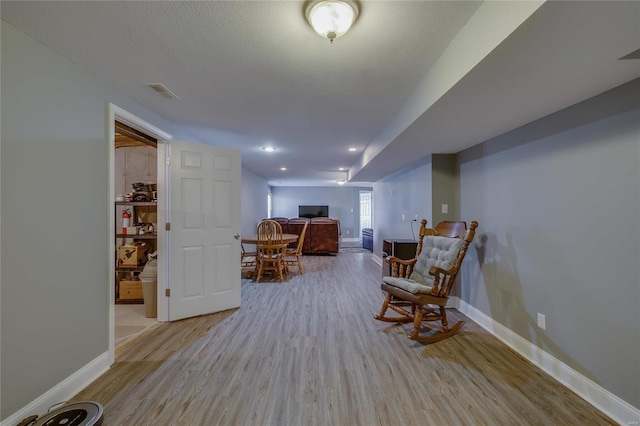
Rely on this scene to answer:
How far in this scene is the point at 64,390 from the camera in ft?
5.59

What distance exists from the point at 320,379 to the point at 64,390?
1.68 m

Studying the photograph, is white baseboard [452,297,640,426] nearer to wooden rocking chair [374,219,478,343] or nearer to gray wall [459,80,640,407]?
gray wall [459,80,640,407]

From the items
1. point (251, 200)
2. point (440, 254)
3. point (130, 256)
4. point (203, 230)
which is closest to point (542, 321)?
point (440, 254)

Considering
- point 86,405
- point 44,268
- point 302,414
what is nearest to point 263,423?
point 302,414

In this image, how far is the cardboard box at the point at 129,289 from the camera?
3.57 m

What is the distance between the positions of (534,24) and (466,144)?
2061 millimetres

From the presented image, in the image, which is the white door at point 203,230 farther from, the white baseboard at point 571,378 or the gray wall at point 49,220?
the white baseboard at point 571,378

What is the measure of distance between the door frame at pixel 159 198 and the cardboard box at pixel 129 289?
0.89 metres

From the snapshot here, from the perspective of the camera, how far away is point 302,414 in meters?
1.60

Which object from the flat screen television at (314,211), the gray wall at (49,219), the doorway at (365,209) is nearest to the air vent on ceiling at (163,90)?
the gray wall at (49,219)

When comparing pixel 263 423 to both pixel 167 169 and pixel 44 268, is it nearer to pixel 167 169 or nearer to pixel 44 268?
pixel 44 268

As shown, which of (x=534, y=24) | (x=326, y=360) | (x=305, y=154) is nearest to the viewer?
(x=534, y=24)

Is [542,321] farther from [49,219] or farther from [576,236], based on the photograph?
[49,219]

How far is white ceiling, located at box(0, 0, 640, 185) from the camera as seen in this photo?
4.03 feet
